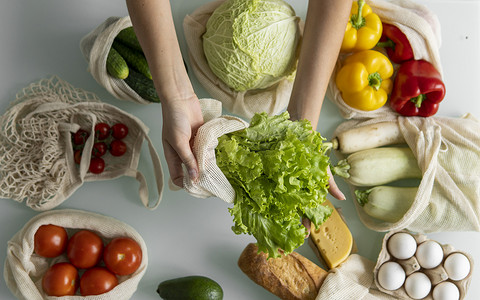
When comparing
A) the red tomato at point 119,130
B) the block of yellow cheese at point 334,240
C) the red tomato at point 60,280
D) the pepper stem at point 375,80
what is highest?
the pepper stem at point 375,80

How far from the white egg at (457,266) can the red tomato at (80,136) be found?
125 cm

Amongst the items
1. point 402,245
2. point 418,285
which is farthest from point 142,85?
point 418,285

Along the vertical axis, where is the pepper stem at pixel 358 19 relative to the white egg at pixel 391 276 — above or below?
above

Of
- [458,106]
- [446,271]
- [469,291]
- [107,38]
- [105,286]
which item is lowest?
[469,291]

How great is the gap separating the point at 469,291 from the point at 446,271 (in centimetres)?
23

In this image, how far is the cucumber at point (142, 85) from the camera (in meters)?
1.31

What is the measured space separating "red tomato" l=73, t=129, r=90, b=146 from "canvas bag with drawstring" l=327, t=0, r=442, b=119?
83cm

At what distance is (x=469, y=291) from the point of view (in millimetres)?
1482

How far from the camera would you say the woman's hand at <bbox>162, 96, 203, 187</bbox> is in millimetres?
973

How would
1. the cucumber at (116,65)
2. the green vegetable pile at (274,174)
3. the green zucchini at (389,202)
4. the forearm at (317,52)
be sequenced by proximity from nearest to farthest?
the green vegetable pile at (274,174), the forearm at (317,52), the cucumber at (116,65), the green zucchini at (389,202)

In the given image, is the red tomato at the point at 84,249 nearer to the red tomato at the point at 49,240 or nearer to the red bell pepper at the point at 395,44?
the red tomato at the point at 49,240

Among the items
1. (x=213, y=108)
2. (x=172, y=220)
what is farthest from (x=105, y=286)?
(x=213, y=108)

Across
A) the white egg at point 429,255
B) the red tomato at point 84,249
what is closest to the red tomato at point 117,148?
the red tomato at point 84,249

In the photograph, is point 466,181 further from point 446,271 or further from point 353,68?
point 353,68
